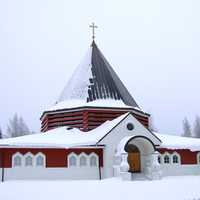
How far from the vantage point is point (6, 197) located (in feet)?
45.3

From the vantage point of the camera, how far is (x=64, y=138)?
22219mm

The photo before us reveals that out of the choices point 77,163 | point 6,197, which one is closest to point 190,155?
point 77,163

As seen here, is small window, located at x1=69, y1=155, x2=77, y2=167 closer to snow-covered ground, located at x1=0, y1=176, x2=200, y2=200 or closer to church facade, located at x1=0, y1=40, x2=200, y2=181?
church facade, located at x1=0, y1=40, x2=200, y2=181

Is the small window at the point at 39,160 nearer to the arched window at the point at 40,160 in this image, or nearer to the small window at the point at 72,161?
the arched window at the point at 40,160

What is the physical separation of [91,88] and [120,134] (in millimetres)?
5326

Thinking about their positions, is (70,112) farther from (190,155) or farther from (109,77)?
(190,155)

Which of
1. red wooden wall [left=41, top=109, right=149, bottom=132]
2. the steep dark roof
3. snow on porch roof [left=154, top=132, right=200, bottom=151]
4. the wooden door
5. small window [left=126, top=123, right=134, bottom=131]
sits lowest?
the wooden door

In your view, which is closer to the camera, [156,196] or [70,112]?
[156,196]

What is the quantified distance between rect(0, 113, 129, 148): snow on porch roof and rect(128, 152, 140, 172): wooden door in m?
2.64

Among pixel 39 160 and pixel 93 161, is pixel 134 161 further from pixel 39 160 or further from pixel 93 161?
pixel 39 160

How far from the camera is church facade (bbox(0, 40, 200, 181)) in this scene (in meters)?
20.6

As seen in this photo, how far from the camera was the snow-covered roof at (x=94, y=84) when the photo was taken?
25391 mm

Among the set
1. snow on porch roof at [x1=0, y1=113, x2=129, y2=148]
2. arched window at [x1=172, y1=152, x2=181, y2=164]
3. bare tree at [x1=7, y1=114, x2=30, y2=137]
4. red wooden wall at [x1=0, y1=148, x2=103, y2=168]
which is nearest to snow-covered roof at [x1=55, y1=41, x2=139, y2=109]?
snow on porch roof at [x1=0, y1=113, x2=129, y2=148]

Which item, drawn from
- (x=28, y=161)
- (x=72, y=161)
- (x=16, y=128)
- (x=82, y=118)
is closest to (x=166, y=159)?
(x=82, y=118)
